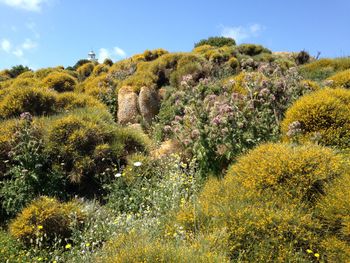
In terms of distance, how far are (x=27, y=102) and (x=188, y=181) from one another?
4.93 m

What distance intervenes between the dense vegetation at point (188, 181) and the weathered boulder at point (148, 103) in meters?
1.53

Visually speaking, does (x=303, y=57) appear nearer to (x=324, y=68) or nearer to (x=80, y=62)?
(x=324, y=68)

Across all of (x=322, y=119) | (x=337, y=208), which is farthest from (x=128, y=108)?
(x=337, y=208)

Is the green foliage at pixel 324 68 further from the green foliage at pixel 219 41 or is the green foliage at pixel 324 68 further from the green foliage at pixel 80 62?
the green foliage at pixel 80 62

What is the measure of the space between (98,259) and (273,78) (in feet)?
17.9

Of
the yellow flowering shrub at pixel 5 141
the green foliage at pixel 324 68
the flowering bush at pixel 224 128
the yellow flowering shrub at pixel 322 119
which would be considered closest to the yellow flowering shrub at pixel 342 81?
the green foliage at pixel 324 68

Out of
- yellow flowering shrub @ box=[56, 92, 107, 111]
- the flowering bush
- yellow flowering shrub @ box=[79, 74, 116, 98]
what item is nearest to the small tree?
yellow flowering shrub @ box=[79, 74, 116, 98]

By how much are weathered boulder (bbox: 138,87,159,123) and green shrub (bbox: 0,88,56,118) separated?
3.10 meters

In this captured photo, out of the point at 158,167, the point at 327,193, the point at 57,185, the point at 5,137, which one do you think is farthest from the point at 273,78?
the point at 5,137

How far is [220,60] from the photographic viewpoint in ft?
52.9

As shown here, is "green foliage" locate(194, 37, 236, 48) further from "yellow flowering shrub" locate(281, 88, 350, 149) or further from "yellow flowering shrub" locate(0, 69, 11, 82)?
"yellow flowering shrub" locate(281, 88, 350, 149)

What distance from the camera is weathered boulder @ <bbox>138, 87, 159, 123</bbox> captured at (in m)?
12.0

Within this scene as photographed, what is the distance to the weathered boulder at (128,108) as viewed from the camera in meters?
11.9

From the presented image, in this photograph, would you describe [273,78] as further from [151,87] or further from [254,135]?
[151,87]
